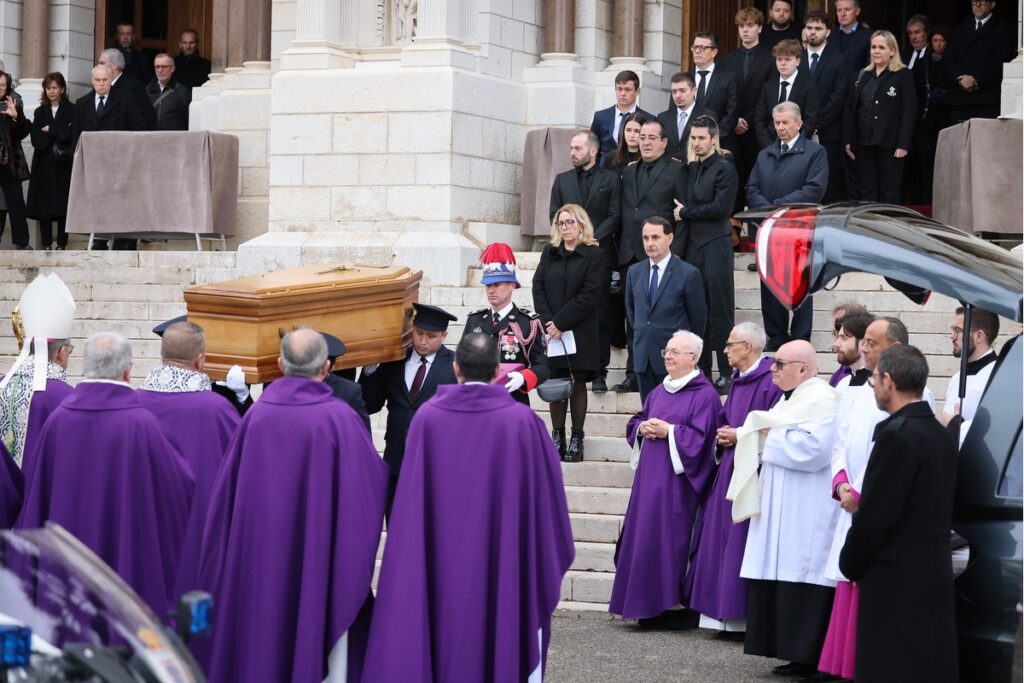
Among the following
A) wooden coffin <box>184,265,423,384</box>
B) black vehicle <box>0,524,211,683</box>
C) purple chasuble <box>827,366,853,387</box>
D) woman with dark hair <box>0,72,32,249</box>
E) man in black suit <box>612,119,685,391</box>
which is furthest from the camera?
woman with dark hair <box>0,72,32,249</box>

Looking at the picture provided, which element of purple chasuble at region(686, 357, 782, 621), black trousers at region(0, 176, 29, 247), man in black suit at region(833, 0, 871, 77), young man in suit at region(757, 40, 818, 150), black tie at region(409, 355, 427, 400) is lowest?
purple chasuble at region(686, 357, 782, 621)

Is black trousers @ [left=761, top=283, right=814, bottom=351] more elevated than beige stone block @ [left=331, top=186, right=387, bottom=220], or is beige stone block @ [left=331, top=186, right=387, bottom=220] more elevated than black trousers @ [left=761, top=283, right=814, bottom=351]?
beige stone block @ [left=331, top=186, right=387, bottom=220]

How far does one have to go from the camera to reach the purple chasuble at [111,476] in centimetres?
729

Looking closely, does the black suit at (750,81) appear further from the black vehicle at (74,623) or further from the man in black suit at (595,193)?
the black vehicle at (74,623)

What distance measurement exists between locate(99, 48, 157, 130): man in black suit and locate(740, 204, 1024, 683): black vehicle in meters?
11.2

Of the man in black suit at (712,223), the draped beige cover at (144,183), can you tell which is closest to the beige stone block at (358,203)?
the draped beige cover at (144,183)

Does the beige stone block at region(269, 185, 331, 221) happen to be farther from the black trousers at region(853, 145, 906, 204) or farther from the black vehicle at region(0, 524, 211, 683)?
the black vehicle at region(0, 524, 211, 683)

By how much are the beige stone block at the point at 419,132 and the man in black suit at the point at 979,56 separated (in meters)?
4.28

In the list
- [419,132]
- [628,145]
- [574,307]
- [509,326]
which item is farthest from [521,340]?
[419,132]

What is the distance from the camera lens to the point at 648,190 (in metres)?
12.3

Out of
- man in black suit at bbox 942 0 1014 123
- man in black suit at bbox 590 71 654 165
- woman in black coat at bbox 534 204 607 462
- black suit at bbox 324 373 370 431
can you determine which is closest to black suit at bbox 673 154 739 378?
woman in black coat at bbox 534 204 607 462

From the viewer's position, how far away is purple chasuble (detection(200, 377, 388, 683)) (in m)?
6.90

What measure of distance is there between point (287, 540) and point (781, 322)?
230 inches

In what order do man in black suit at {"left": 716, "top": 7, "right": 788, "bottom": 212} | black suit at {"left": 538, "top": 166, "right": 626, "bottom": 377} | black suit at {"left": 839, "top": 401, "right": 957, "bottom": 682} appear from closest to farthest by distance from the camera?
black suit at {"left": 839, "top": 401, "right": 957, "bottom": 682}
black suit at {"left": 538, "top": 166, "right": 626, "bottom": 377}
man in black suit at {"left": 716, "top": 7, "right": 788, "bottom": 212}
